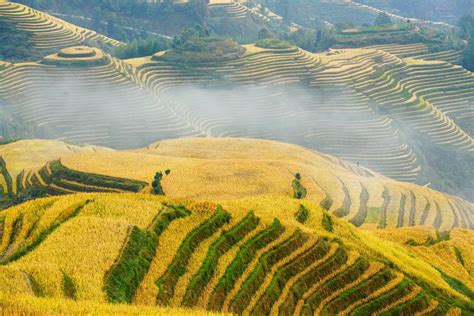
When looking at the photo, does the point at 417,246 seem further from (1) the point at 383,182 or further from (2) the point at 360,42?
(2) the point at 360,42

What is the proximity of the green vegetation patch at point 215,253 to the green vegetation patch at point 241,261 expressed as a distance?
0.35 m

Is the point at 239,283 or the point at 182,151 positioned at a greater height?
the point at 239,283

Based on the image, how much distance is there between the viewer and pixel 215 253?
659 inches

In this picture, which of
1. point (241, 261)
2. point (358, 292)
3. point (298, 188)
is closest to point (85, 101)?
point (298, 188)

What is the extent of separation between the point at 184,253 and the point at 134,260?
5.57ft

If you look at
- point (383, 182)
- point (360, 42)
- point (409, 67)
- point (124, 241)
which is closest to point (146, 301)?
point (124, 241)

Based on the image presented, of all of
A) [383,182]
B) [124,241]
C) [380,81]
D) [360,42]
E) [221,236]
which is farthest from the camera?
[360,42]

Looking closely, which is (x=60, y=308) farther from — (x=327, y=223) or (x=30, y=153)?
(x=30, y=153)

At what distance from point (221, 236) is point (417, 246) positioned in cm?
1088

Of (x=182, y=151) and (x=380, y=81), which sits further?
(x=380, y=81)

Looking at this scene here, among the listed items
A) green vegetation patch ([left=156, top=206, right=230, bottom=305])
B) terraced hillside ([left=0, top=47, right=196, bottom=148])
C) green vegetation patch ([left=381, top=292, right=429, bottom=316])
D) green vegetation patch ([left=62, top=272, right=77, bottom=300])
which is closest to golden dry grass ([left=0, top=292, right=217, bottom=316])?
green vegetation patch ([left=62, top=272, right=77, bottom=300])

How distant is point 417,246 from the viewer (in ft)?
81.0

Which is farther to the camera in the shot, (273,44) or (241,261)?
(273,44)

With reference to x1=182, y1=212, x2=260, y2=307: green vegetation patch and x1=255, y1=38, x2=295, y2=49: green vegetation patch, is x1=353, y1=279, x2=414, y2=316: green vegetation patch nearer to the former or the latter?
x1=182, y1=212, x2=260, y2=307: green vegetation patch
